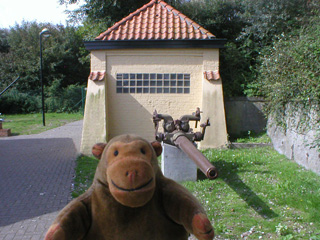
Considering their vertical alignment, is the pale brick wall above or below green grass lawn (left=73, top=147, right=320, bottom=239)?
above

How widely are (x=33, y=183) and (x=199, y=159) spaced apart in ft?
14.8

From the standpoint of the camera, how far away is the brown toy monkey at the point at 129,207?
1.93m

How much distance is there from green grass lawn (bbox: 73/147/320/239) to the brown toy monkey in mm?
2408

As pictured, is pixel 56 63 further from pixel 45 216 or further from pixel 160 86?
pixel 45 216

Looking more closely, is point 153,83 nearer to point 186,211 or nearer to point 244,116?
point 244,116

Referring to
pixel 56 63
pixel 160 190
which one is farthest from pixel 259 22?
pixel 56 63

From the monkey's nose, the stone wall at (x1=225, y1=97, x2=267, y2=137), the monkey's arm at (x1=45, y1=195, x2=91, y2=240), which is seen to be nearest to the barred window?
the stone wall at (x1=225, y1=97, x2=267, y2=137)

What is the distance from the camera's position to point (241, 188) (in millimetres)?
5992

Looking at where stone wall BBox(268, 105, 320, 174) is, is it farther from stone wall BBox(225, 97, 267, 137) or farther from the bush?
the bush

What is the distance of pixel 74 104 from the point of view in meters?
25.8

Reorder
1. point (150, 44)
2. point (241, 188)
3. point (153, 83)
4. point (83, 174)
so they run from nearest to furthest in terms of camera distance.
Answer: point (241, 188)
point (83, 174)
point (150, 44)
point (153, 83)

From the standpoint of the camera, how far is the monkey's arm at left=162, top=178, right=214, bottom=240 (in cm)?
202

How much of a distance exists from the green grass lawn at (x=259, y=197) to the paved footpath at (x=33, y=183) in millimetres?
541

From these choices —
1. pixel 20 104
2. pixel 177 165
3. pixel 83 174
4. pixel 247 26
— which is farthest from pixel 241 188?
pixel 20 104
